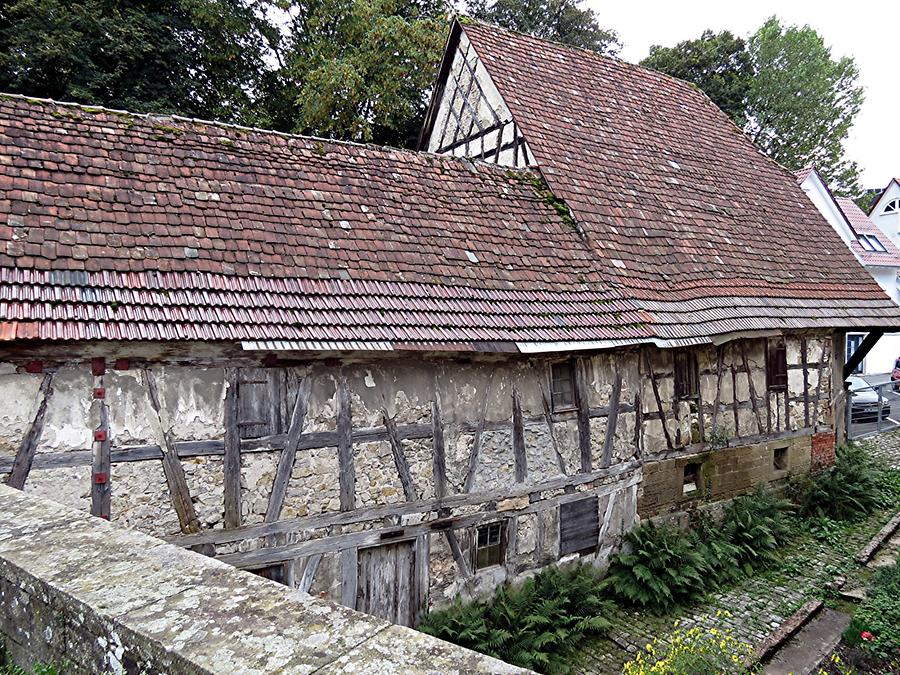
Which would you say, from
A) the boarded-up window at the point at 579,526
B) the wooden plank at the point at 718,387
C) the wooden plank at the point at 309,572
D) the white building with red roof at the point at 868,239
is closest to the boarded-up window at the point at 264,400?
the wooden plank at the point at 309,572

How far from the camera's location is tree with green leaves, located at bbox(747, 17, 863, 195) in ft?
92.8

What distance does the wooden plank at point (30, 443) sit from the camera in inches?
203

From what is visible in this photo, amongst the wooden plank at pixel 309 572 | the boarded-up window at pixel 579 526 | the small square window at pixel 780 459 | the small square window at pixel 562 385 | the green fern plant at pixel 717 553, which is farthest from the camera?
the small square window at pixel 780 459

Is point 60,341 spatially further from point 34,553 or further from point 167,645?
point 167,645

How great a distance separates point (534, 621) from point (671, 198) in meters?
7.73

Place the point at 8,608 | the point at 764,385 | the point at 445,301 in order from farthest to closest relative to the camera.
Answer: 1. the point at 764,385
2. the point at 445,301
3. the point at 8,608

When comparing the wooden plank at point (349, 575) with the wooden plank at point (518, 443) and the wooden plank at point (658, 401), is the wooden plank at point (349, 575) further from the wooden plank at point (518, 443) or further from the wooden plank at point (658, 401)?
the wooden plank at point (658, 401)

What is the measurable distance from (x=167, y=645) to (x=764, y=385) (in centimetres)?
1121

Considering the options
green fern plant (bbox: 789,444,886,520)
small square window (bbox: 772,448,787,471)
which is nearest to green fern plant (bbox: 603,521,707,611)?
small square window (bbox: 772,448,787,471)

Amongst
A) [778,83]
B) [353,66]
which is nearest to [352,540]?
[353,66]

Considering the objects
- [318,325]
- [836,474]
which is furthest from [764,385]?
[318,325]

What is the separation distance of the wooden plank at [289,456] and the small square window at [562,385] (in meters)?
3.37

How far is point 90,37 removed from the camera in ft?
54.2

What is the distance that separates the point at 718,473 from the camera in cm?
1044
